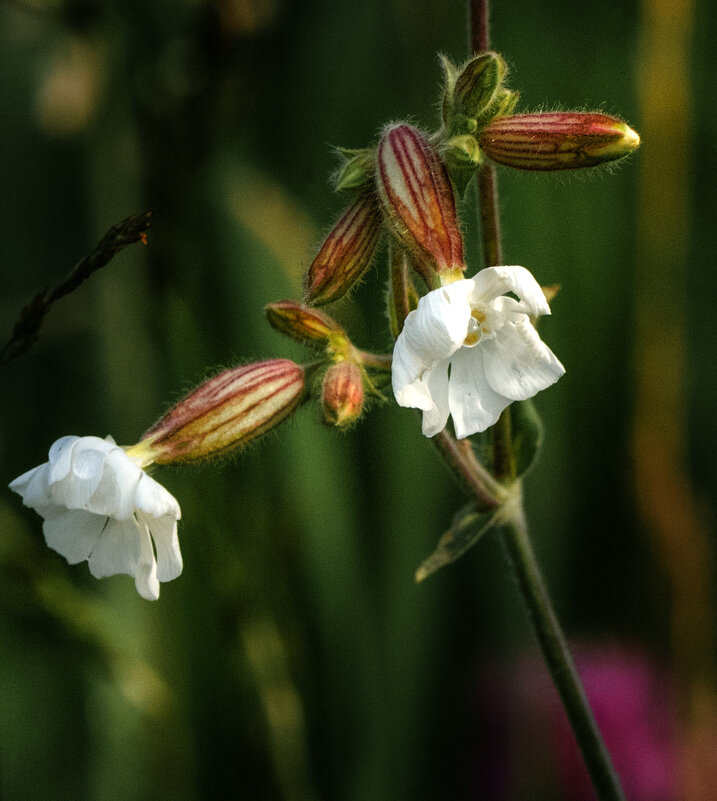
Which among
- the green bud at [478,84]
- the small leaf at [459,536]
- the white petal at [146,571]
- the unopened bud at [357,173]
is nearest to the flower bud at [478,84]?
the green bud at [478,84]

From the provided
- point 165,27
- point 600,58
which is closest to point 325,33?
point 165,27

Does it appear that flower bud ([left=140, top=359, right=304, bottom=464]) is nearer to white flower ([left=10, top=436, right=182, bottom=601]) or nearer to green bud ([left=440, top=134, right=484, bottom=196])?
white flower ([left=10, top=436, right=182, bottom=601])

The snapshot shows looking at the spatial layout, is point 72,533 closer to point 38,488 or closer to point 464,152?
point 38,488

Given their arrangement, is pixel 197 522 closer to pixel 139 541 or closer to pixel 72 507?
pixel 139 541

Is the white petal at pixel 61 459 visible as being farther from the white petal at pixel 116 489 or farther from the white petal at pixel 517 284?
the white petal at pixel 517 284

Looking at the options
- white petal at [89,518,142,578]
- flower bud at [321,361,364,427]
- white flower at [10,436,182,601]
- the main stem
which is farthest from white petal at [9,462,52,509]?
the main stem

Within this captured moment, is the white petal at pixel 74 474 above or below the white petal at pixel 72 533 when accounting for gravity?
above

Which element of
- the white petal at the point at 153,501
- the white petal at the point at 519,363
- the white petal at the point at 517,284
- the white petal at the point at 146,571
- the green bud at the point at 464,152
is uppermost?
the green bud at the point at 464,152

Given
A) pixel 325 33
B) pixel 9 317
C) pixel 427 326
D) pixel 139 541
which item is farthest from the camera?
pixel 325 33
